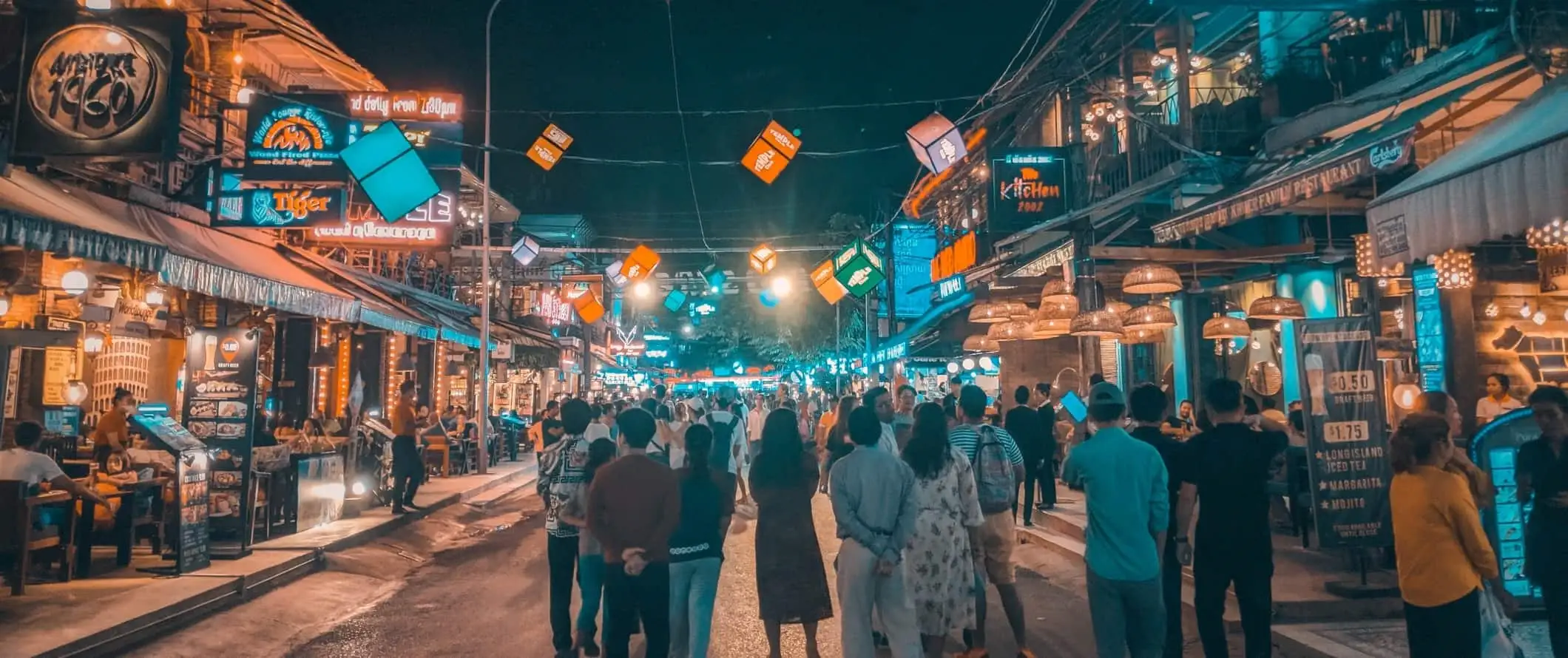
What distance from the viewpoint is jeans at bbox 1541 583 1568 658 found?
193 inches

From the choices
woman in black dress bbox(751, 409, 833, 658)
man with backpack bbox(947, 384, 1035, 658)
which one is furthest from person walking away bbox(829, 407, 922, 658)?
man with backpack bbox(947, 384, 1035, 658)

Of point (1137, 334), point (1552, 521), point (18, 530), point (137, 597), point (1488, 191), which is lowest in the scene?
point (137, 597)

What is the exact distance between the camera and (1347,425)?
768 centimetres

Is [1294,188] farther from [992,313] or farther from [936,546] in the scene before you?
[992,313]

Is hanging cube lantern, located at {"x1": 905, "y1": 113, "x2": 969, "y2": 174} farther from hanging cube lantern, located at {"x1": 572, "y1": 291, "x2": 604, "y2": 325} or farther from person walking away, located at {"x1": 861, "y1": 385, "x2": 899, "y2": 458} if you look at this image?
hanging cube lantern, located at {"x1": 572, "y1": 291, "x2": 604, "y2": 325}

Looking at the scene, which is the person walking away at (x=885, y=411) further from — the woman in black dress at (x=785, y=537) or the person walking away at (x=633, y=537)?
the person walking away at (x=633, y=537)

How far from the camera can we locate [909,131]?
1412 cm

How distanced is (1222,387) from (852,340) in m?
37.6

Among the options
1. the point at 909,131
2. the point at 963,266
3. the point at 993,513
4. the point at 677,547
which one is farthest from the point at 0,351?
the point at 963,266

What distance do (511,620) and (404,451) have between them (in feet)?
23.7

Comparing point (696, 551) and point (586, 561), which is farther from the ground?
point (696, 551)

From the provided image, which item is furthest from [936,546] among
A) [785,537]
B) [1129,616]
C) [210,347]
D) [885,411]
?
[210,347]

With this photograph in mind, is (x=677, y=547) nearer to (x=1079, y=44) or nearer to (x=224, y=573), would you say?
(x=224, y=573)

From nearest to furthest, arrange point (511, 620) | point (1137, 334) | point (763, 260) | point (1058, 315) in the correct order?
1. point (511, 620)
2. point (1137, 334)
3. point (1058, 315)
4. point (763, 260)
